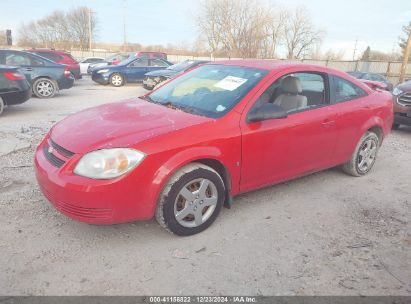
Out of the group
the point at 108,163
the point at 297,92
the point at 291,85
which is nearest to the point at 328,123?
the point at 297,92

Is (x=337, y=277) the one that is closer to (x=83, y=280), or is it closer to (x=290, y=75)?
(x=83, y=280)

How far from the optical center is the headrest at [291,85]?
13.2 feet

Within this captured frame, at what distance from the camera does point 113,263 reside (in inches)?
114

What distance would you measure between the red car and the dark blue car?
1330 centimetres

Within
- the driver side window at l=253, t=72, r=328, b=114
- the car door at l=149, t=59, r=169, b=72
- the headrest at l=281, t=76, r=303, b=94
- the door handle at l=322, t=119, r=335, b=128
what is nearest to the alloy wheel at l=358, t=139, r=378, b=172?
the door handle at l=322, t=119, r=335, b=128

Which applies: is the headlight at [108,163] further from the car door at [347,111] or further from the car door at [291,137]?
the car door at [347,111]

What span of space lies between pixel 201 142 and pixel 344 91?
2.38 metres

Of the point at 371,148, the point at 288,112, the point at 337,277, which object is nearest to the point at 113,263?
the point at 337,277

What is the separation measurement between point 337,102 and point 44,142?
3361 mm

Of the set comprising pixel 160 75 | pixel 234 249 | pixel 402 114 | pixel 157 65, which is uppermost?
pixel 157 65

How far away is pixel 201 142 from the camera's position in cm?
319

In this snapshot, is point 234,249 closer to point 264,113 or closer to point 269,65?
point 264,113

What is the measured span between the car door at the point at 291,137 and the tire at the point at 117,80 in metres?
14.1

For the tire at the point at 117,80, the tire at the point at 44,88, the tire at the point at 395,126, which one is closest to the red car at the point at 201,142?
the tire at the point at 395,126
